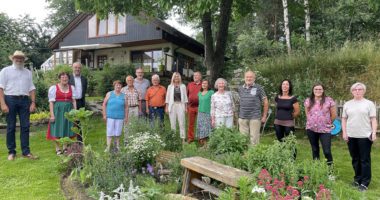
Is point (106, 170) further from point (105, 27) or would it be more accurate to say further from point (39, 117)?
point (105, 27)

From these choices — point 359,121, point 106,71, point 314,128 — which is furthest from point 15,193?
point 106,71

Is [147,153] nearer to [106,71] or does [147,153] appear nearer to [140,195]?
[140,195]

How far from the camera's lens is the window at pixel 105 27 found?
24.2 metres

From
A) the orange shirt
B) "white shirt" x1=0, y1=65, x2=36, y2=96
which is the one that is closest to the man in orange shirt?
the orange shirt

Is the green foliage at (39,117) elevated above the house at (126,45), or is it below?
below

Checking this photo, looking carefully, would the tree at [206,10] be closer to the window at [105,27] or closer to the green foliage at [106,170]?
the green foliage at [106,170]

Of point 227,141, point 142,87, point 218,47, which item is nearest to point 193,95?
point 142,87

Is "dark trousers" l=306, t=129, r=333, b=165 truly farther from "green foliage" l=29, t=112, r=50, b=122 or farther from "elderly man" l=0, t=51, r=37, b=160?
"green foliage" l=29, t=112, r=50, b=122

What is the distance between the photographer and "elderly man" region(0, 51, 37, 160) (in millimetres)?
6016

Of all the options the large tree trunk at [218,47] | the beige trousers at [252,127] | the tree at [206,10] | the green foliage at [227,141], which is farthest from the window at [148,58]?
the green foliage at [227,141]

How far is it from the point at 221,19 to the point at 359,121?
676 cm

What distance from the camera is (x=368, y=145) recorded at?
4.89m

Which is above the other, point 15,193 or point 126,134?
point 126,134

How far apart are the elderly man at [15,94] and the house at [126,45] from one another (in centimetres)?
1364
